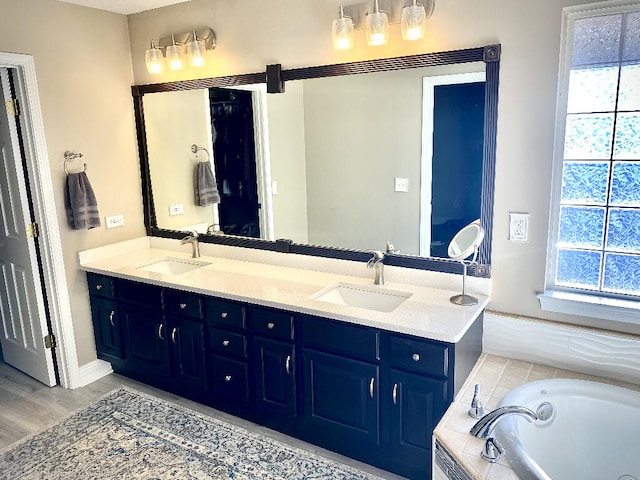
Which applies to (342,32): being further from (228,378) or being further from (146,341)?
(146,341)

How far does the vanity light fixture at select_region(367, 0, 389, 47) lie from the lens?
7.84 ft

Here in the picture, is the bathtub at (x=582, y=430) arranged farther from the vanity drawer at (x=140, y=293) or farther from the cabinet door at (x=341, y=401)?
the vanity drawer at (x=140, y=293)

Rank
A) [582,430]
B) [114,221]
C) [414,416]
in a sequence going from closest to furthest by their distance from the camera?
[582,430] < [414,416] < [114,221]

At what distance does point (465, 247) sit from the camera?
8.09 ft

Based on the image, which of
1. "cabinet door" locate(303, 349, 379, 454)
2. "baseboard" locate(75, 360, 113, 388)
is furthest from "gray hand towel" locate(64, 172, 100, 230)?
"cabinet door" locate(303, 349, 379, 454)

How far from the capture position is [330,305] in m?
2.39

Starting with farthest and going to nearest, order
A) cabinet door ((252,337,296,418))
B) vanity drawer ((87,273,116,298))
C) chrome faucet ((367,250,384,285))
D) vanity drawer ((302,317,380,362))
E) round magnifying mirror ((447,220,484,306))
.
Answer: vanity drawer ((87,273,116,298))
chrome faucet ((367,250,384,285))
cabinet door ((252,337,296,418))
round magnifying mirror ((447,220,484,306))
vanity drawer ((302,317,380,362))

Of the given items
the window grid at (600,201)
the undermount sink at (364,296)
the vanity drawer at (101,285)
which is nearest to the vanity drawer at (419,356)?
the undermount sink at (364,296)

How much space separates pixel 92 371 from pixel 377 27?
9.50 feet

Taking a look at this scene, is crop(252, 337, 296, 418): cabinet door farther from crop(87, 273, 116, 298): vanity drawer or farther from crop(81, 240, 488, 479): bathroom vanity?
crop(87, 273, 116, 298): vanity drawer

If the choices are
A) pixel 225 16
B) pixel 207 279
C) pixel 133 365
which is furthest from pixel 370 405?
pixel 225 16

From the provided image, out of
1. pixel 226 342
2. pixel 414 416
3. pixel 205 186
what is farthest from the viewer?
pixel 205 186

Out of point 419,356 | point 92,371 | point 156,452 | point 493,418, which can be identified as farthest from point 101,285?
point 493,418

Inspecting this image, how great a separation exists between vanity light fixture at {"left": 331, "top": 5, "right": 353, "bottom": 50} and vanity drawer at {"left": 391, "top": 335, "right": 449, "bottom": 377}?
4.89 ft
